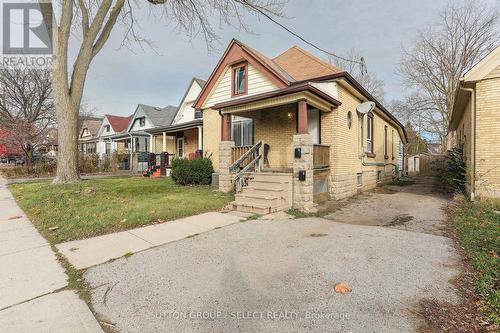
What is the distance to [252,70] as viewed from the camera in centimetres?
1111

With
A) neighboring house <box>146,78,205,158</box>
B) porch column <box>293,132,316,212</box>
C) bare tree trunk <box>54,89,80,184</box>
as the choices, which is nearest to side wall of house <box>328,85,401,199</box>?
porch column <box>293,132,316,212</box>

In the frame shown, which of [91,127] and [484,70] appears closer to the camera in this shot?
[484,70]

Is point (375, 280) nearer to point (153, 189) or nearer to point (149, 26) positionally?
point (153, 189)

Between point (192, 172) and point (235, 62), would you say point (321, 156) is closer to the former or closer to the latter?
point (192, 172)

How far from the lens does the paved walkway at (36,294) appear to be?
2.33m

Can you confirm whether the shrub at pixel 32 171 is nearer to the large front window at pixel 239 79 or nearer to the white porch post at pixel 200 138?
the white porch post at pixel 200 138

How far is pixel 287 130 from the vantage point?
1041cm

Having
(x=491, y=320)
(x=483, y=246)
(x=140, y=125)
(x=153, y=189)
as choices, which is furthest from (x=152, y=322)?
(x=140, y=125)

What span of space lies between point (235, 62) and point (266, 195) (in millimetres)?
7179

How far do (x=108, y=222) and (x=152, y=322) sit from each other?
3818 mm

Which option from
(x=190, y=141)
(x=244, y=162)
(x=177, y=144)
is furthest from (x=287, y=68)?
(x=177, y=144)

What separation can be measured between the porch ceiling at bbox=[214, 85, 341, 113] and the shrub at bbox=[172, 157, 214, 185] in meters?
3.21

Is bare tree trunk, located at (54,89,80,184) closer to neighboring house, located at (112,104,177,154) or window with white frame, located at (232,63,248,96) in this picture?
window with white frame, located at (232,63,248,96)

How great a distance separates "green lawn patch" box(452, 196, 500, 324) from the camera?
2.75 metres
